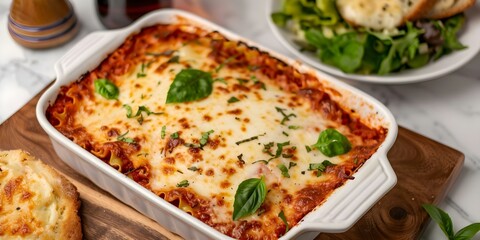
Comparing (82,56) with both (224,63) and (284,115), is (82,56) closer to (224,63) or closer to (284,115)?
(224,63)

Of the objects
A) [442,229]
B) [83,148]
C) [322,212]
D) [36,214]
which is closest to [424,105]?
[442,229]

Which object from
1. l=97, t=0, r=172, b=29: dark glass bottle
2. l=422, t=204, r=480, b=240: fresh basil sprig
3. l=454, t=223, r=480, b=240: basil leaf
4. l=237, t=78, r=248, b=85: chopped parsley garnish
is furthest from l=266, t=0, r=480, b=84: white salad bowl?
l=454, t=223, r=480, b=240: basil leaf

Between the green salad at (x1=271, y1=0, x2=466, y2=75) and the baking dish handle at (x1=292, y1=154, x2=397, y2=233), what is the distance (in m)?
1.02

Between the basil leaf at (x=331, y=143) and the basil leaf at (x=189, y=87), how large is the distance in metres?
0.59

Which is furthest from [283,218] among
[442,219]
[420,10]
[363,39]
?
[420,10]

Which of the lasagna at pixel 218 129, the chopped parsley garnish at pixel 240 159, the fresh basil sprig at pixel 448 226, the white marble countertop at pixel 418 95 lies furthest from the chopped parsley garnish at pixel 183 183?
the white marble countertop at pixel 418 95

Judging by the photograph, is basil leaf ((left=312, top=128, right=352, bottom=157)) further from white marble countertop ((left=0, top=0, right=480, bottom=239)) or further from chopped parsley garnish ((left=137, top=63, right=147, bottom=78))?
chopped parsley garnish ((left=137, top=63, right=147, bottom=78))

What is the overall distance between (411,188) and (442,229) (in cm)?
29

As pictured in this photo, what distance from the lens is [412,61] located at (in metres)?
3.99

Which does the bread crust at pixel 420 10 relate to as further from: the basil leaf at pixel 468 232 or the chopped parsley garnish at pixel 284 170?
the chopped parsley garnish at pixel 284 170

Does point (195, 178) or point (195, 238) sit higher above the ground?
point (195, 178)

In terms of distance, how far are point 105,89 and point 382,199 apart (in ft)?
4.65

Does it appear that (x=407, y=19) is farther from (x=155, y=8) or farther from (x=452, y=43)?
(x=155, y=8)

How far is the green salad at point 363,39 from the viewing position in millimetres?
3934
